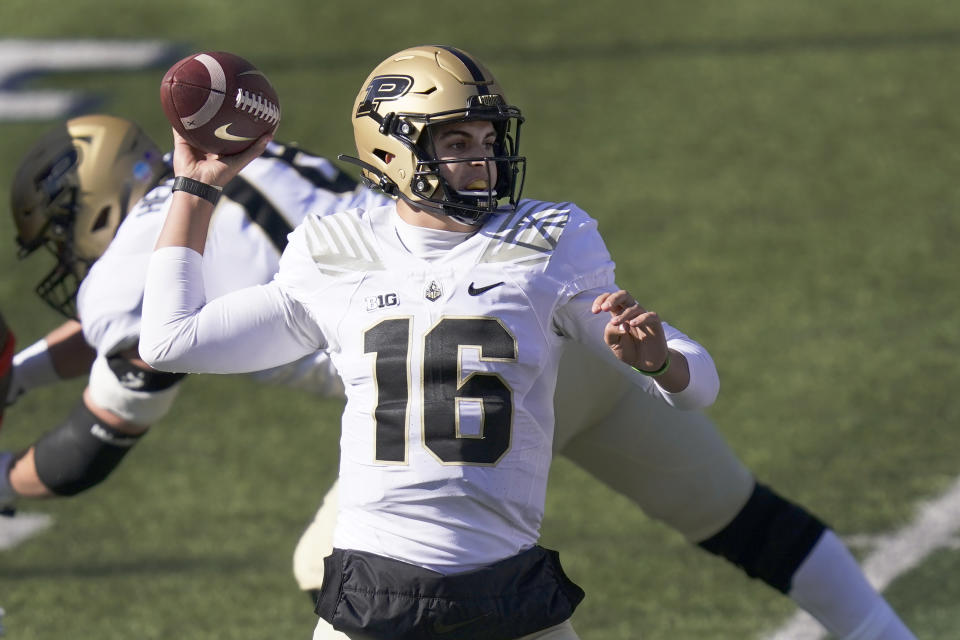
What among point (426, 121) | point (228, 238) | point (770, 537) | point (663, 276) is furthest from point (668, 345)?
point (663, 276)

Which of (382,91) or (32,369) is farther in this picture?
(32,369)

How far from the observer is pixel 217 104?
255cm

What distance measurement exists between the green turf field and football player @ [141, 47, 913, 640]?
1.57 meters

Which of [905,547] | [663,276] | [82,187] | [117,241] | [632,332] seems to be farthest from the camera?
[663,276]

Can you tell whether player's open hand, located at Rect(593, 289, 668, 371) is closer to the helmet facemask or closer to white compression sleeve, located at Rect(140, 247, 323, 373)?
the helmet facemask

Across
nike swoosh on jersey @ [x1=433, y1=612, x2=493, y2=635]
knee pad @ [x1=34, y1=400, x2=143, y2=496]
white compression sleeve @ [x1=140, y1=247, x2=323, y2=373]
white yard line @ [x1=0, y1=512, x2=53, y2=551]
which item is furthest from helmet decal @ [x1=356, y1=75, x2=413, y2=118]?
white yard line @ [x1=0, y1=512, x2=53, y2=551]

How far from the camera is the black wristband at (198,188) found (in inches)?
98.5

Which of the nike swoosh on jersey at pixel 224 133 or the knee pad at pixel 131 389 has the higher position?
the nike swoosh on jersey at pixel 224 133

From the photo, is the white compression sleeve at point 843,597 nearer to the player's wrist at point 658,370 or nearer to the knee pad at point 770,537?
the knee pad at point 770,537

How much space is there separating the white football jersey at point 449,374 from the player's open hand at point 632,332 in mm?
126

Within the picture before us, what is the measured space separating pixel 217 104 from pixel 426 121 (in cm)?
41

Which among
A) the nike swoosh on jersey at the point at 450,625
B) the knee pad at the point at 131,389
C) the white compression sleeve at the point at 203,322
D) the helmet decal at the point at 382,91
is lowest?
the knee pad at the point at 131,389

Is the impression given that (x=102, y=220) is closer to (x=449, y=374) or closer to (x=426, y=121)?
(x=426, y=121)

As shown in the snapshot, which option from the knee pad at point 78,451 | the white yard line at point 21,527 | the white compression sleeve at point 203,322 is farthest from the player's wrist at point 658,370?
the white yard line at point 21,527
